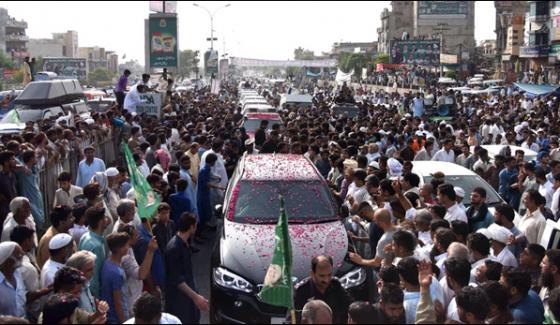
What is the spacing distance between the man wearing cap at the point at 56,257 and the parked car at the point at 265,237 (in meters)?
1.93

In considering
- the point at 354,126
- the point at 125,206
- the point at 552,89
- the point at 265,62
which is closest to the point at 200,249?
the point at 125,206

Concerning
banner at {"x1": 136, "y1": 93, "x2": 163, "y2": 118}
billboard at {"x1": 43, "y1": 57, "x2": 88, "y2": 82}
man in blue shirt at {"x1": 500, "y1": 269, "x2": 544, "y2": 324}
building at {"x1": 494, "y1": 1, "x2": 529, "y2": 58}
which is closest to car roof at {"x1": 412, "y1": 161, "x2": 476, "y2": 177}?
man in blue shirt at {"x1": 500, "y1": 269, "x2": 544, "y2": 324}

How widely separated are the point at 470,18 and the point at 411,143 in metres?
127

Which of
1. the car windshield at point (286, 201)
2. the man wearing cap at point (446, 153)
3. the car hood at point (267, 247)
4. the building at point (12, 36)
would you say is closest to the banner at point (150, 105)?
the man wearing cap at point (446, 153)

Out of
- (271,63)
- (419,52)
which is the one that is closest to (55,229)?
(419,52)

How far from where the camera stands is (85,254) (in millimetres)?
5754

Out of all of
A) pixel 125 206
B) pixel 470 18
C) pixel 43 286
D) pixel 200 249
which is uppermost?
pixel 470 18

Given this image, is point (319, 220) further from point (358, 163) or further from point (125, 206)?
point (358, 163)

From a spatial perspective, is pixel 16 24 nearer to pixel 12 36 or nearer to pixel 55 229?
pixel 12 36

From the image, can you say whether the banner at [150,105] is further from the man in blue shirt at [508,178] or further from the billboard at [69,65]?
the billboard at [69,65]

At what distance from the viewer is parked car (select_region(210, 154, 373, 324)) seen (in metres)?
7.38

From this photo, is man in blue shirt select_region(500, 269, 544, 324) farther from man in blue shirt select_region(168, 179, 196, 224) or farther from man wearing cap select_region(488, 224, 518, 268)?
man in blue shirt select_region(168, 179, 196, 224)

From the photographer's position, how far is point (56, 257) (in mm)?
6059

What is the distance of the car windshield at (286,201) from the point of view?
28.1 feet
